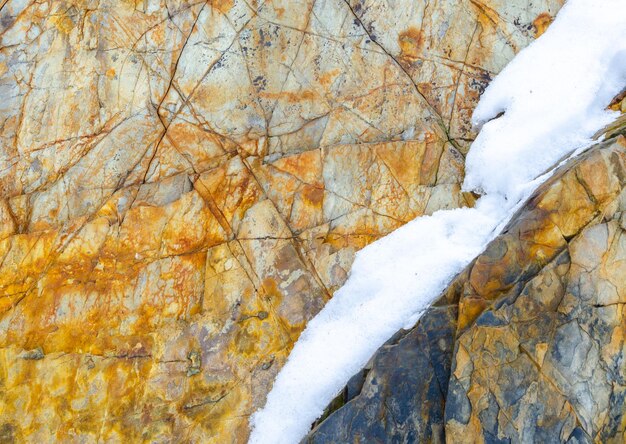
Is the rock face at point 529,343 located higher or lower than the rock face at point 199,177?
lower

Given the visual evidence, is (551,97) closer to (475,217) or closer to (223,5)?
(475,217)

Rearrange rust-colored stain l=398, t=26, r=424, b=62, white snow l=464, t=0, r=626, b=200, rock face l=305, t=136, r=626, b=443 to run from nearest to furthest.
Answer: rock face l=305, t=136, r=626, b=443 → white snow l=464, t=0, r=626, b=200 → rust-colored stain l=398, t=26, r=424, b=62

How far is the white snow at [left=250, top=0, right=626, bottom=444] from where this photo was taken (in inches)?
260

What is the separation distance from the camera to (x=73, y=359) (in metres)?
6.95

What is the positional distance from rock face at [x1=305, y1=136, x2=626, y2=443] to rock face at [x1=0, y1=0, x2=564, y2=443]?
4.69ft

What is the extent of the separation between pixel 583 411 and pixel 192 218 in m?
4.61

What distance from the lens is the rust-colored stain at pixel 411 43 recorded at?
25.0 feet

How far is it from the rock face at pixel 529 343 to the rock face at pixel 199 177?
1429 millimetres

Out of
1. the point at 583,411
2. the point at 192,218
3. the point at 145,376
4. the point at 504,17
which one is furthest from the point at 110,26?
the point at 583,411

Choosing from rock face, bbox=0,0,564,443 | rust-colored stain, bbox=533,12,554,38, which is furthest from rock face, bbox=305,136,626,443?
rust-colored stain, bbox=533,12,554,38

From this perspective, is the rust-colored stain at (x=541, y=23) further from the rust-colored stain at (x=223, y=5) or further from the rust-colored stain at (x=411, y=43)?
the rust-colored stain at (x=223, y=5)

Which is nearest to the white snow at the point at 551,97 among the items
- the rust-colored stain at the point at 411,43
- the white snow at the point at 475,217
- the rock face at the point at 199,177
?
the white snow at the point at 475,217

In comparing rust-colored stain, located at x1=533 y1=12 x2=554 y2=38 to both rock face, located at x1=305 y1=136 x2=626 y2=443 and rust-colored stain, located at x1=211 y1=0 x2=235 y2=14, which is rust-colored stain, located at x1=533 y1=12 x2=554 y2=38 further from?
rust-colored stain, located at x1=211 y1=0 x2=235 y2=14

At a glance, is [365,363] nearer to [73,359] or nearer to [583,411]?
[583,411]
